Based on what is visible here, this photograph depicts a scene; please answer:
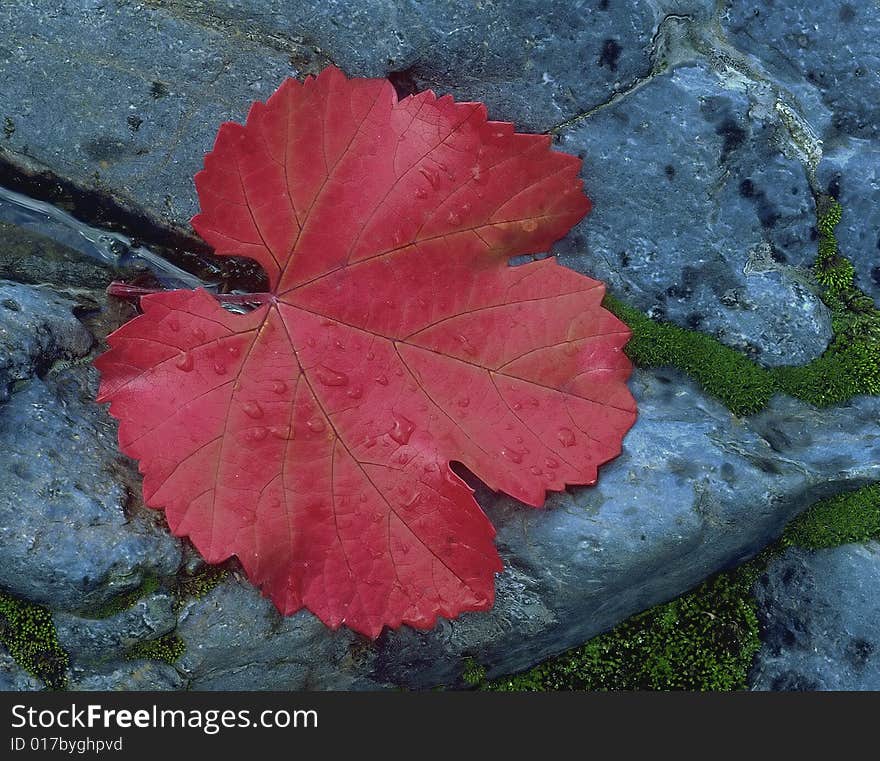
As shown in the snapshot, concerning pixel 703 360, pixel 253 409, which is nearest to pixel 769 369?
pixel 703 360

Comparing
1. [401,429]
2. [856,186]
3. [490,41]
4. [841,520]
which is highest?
[490,41]

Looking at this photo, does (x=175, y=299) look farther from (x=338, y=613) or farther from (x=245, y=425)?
(x=338, y=613)

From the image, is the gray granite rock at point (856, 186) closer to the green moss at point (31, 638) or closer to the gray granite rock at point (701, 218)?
the gray granite rock at point (701, 218)

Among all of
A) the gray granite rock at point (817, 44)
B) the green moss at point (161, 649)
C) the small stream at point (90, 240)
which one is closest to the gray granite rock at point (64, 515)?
the green moss at point (161, 649)

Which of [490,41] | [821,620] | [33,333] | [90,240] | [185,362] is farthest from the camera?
[90,240]

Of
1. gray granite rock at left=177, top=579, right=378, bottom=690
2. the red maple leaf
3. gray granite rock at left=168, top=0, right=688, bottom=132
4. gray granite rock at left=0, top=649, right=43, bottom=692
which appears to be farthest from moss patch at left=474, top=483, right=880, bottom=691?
gray granite rock at left=168, top=0, right=688, bottom=132

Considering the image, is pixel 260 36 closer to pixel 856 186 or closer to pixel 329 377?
pixel 329 377
